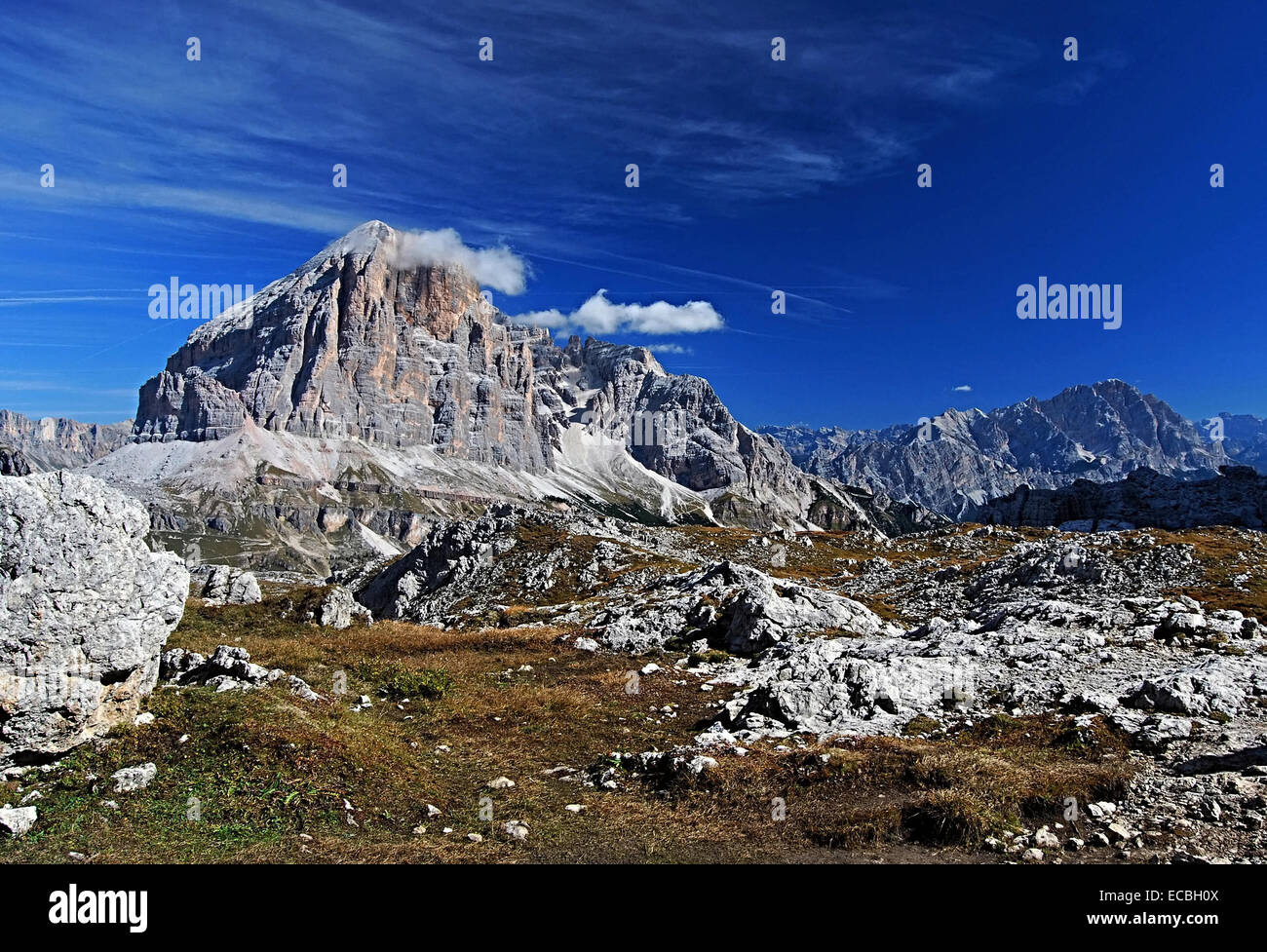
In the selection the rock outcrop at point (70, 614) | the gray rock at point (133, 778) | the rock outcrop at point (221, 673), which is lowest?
the gray rock at point (133, 778)

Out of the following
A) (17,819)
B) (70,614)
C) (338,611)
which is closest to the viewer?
(17,819)

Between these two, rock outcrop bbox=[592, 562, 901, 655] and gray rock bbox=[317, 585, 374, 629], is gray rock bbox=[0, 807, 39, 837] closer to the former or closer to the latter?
rock outcrop bbox=[592, 562, 901, 655]

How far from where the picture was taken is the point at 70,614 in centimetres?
1612

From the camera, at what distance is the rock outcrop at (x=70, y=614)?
15141 mm

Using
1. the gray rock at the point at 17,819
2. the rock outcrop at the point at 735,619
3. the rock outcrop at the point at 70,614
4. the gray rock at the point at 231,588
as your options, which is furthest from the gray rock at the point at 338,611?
the gray rock at the point at 17,819

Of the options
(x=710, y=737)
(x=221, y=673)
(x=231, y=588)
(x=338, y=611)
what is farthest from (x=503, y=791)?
(x=231, y=588)

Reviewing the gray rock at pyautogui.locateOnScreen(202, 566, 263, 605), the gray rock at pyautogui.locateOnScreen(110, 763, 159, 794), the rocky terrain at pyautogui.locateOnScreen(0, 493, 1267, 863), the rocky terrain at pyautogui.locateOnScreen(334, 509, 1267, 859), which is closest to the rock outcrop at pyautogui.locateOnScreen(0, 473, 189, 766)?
the rocky terrain at pyautogui.locateOnScreen(0, 493, 1267, 863)

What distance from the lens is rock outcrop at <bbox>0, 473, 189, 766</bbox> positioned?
49.7 feet

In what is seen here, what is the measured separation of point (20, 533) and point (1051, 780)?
24937 millimetres

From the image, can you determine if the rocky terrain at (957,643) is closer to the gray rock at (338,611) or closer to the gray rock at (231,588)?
the gray rock at (338,611)

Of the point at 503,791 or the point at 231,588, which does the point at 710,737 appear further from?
the point at 231,588

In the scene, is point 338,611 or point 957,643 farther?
point 338,611

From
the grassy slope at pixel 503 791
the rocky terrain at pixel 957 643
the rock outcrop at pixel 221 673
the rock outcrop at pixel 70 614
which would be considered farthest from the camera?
the rock outcrop at pixel 221 673

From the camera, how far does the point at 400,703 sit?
25.4m
